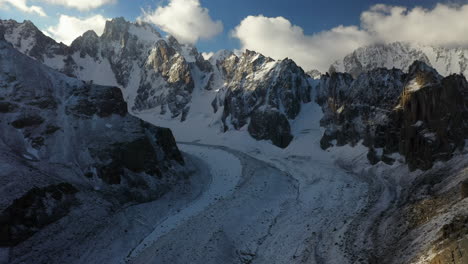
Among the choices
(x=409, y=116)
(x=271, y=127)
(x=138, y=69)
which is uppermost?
(x=138, y=69)

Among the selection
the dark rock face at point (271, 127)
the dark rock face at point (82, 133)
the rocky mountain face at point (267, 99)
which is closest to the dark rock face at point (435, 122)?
the dark rock face at point (82, 133)

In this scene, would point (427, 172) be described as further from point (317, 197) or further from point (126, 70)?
point (126, 70)

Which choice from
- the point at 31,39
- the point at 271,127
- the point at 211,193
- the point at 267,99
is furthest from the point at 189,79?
the point at 211,193

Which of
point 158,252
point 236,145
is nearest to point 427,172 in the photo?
point 158,252

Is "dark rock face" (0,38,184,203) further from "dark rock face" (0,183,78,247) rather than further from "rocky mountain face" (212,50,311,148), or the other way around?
"rocky mountain face" (212,50,311,148)

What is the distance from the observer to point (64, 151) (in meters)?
47.7

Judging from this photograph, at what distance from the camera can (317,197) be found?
47312mm

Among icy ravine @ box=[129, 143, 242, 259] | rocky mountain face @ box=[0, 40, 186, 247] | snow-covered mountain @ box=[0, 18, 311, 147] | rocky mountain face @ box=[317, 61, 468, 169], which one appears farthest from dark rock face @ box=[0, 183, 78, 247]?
snow-covered mountain @ box=[0, 18, 311, 147]

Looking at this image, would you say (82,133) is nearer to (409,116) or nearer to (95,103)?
(95,103)

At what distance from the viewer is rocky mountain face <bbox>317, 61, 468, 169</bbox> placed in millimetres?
50938

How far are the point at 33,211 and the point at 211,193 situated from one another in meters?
23.1

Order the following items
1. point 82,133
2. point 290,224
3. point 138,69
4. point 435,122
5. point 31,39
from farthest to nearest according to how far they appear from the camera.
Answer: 1. point 138,69
2. point 31,39
3. point 435,122
4. point 82,133
5. point 290,224

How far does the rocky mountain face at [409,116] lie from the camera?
50938 millimetres

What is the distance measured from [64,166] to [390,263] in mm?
38805
